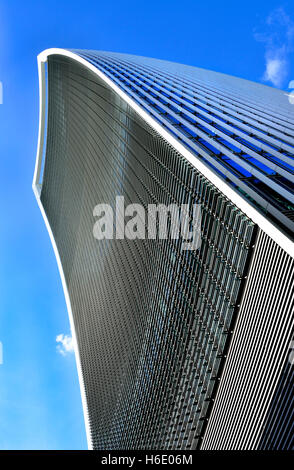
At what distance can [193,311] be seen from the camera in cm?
4056

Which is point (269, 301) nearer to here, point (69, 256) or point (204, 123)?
point (204, 123)

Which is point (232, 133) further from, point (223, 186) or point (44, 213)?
point (44, 213)

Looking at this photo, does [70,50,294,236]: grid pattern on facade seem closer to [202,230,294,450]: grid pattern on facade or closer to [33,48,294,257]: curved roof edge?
[33,48,294,257]: curved roof edge

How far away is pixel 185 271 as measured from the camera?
4247cm

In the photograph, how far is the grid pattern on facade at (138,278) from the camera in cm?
3391

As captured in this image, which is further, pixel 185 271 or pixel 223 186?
pixel 185 271

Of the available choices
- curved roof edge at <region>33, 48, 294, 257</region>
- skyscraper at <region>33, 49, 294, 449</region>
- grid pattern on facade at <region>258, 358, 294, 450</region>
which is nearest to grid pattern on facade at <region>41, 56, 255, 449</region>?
skyscraper at <region>33, 49, 294, 449</region>

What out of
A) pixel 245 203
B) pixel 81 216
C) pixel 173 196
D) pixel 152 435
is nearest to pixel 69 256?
pixel 81 216

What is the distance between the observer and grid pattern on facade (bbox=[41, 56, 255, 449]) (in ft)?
111

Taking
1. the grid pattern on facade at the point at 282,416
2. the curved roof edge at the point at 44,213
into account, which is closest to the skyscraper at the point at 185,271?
the grid pattern on facade at the point at 282,416

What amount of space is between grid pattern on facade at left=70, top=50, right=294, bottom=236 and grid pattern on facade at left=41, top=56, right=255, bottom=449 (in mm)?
2565

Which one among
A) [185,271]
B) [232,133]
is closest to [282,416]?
[185,271]

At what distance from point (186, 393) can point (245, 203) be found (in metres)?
29.0

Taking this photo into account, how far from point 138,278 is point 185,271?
21457mm
